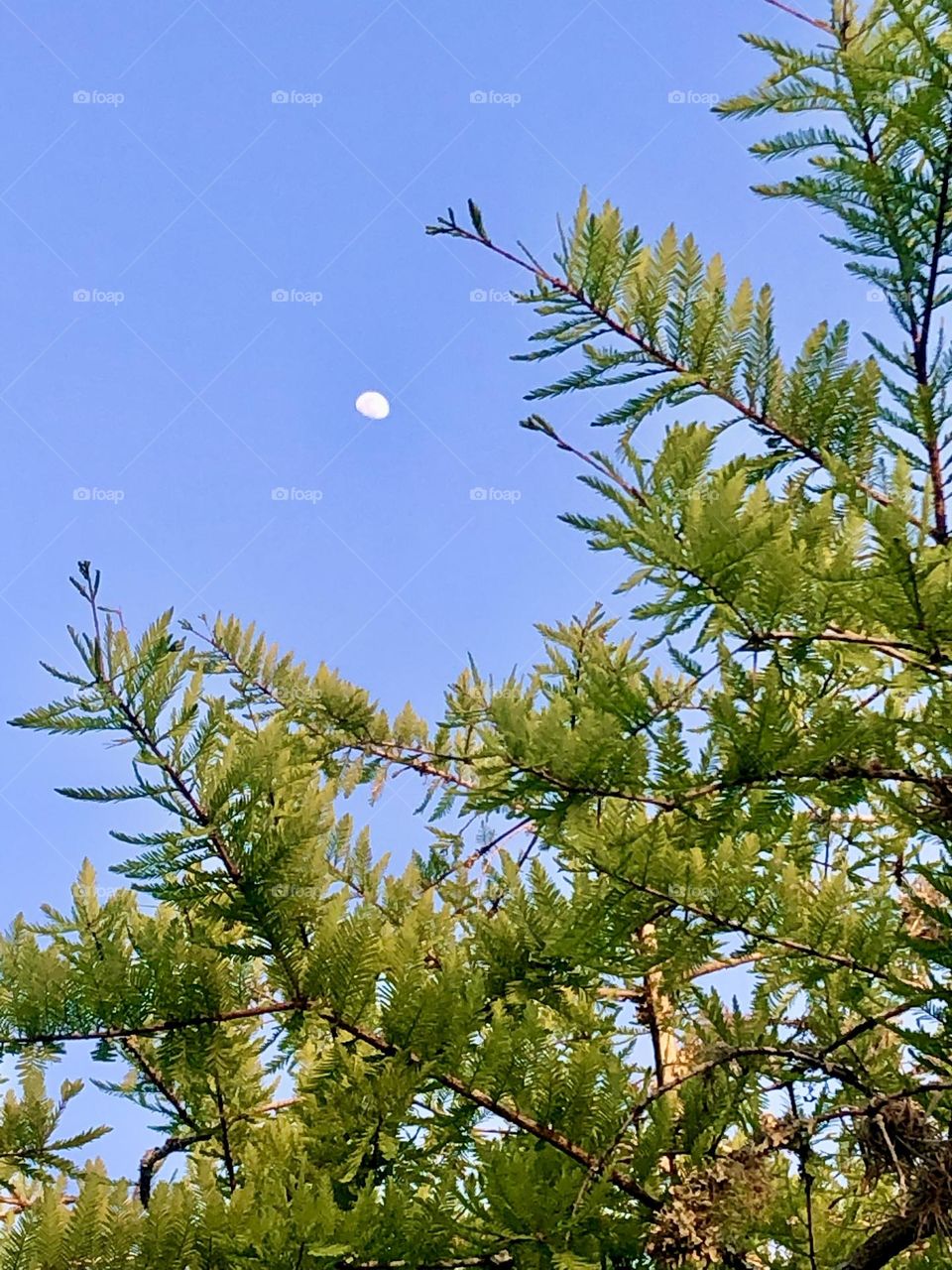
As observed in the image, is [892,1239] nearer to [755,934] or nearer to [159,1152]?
[755,934]

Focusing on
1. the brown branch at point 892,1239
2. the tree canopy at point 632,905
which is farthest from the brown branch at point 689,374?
the brown branch at point 892,1239

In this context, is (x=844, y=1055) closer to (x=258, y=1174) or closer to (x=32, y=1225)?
(x=258, y=1174)

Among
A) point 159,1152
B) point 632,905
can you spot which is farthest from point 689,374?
point 159,1152

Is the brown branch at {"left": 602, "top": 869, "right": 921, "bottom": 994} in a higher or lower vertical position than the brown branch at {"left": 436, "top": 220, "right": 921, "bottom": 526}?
lower

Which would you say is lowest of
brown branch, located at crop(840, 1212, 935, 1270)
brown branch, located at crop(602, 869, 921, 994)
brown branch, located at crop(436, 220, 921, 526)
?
brown branch, located at crop(840, 1212, 935, 1270)

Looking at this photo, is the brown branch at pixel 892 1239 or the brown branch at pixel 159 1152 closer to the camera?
the brown branch at pixel 892 1239

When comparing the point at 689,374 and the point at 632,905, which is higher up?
the point at 689,374

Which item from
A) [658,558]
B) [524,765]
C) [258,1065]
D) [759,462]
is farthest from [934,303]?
[258,1065]

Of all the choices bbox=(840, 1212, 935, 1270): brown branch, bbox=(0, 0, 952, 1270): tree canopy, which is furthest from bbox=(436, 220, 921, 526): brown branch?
bbox=(840, 1212, 935, 1270): brown branch

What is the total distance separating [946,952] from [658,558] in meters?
0.91

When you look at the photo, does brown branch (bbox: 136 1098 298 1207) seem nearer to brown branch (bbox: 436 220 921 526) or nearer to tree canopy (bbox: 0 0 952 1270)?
tree canopy (bbox: 0 0 952 1270)

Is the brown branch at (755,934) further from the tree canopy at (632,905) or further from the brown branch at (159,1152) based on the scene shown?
the brown branch at (159,1152)

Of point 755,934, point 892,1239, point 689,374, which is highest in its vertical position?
point 689,374

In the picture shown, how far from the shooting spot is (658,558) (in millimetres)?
1755
